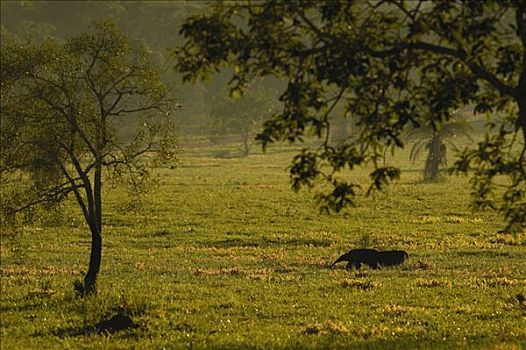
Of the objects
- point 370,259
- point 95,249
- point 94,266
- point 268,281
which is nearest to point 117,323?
point 94,266

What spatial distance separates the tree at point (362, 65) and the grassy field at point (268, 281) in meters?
4.37

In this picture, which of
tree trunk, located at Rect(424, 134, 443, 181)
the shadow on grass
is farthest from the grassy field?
tree trunk, located at Rect(424, 134, 443, 181)

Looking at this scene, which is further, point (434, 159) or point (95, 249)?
point (434, 159)

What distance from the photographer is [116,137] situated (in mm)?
21891

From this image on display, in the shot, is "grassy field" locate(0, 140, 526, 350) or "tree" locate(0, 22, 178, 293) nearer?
"grassy field" locate(0, 140, 526, 350)

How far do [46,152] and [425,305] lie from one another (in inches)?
469

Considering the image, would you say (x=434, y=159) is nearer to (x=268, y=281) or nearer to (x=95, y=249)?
(x=268, y=281)

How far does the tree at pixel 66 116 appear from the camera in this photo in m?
21.0

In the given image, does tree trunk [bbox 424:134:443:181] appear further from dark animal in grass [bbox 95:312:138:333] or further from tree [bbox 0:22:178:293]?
dark animal in grass [bbox 95:312:138:333]

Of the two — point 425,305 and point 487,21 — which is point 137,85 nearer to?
point 425,305

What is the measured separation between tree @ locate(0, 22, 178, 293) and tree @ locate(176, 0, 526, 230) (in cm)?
978

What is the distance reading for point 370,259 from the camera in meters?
26.3

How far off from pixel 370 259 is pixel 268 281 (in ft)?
15.4

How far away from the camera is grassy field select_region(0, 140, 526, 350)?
51.4 feet
